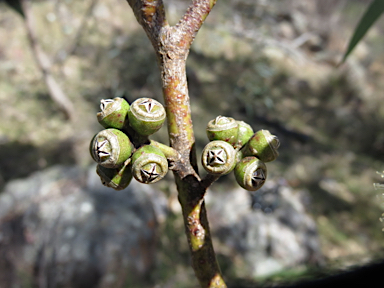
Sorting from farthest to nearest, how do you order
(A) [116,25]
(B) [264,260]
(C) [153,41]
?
(A) [116,25], (B) [264,260], (C) [153,41]

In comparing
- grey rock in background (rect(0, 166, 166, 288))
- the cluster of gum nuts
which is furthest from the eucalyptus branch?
grey rock in background (rect(0, 166, 166, 288))

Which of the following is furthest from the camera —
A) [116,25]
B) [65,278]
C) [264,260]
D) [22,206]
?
[116,25]

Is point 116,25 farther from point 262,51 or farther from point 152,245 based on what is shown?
point 152,245

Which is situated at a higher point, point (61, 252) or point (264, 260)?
point (61, 252)

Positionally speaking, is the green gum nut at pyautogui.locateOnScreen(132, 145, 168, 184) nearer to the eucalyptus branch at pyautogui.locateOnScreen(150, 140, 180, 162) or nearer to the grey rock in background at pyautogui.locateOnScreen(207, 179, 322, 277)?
the eucalyptus branch at pyautogui.locateOnScreen(150, 140, 180, 162)

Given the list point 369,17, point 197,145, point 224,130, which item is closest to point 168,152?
point 224,130

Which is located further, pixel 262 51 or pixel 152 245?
pixel 262 51

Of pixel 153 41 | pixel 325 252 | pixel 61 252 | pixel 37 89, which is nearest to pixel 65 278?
pixel 61 252

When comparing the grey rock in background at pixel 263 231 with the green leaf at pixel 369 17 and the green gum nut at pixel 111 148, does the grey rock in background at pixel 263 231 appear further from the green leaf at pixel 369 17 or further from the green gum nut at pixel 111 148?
the green gum nut at pixel 111 148

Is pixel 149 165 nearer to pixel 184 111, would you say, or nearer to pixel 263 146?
pixel 184 111
